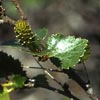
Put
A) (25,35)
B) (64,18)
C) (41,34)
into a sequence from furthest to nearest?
(64,18)
(41,34)
(25,35)

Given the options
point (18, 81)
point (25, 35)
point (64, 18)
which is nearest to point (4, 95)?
point (18, 81)

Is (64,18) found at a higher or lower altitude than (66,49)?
higher

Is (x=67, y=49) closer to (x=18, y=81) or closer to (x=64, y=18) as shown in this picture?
(x=18, y=81)

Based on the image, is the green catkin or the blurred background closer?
the green catkin

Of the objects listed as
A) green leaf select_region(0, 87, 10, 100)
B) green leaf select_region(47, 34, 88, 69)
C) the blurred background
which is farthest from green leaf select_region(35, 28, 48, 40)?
the blurred background

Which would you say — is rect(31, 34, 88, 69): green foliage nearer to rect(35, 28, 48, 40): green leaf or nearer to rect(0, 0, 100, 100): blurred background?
rect(35, 28, 48, 40): green leaf

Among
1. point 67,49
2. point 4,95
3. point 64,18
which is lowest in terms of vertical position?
point 4,95

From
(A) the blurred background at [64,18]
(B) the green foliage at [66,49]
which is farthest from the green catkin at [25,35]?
(A) the blurred background at [64,18]
